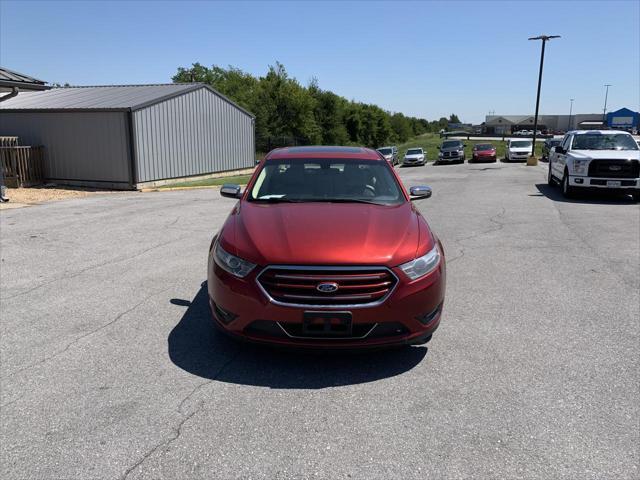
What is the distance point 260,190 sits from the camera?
17.0ft

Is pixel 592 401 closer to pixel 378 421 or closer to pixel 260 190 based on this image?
pixel 378 421

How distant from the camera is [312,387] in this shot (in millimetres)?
3605

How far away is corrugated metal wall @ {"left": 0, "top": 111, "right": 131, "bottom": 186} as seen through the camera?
1822 cm

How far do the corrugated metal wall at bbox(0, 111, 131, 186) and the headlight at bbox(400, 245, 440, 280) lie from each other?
16.4m

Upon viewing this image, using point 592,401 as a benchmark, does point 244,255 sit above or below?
above

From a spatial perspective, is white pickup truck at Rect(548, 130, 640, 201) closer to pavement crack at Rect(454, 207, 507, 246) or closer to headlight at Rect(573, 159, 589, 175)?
headlight at Rect(573, 159, 589, 175)

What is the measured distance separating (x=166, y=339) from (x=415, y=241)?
2.24 meters

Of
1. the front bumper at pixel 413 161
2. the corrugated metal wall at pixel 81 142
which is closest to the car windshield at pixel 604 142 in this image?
the corrugated metal wall at pixel 81 142

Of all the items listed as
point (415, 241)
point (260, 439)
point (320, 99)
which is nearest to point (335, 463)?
point (260, 439)

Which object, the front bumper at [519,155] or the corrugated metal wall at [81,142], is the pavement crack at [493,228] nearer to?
the corrugated metal wall at [81,142]

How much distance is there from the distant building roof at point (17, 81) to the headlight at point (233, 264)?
38.0ft

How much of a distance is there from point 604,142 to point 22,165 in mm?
18680

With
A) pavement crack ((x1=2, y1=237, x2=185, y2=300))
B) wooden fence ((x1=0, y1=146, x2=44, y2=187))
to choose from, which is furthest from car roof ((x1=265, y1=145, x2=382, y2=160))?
wooden fence ((x1=0, y1=146, x2=44, y2=187))

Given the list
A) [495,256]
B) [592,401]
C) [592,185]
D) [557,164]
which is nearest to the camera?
[592,401]
